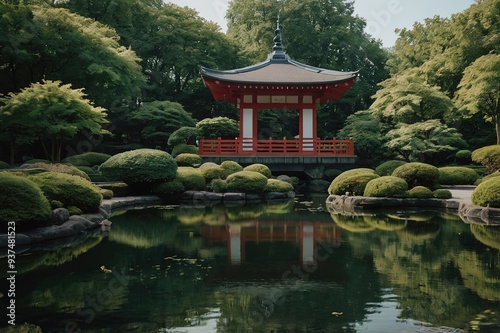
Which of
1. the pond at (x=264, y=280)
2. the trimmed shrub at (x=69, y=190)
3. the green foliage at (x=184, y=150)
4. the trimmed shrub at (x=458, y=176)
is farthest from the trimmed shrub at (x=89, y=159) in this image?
the trimmed shrub at (x=458, y=176)

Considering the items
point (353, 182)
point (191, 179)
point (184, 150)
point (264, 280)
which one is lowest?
point (264, 280)

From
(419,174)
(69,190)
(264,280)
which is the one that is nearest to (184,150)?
(419,174)

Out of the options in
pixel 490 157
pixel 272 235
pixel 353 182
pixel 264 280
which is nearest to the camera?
pixel 264 280

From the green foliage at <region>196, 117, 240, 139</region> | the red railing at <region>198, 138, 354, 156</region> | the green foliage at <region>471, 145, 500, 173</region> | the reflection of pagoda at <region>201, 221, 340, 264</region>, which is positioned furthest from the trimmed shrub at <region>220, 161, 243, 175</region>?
the green foliage at <region>471, 145, 500, 173</region>

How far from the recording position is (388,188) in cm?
1392

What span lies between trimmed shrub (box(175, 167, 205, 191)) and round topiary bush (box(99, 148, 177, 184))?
808mm

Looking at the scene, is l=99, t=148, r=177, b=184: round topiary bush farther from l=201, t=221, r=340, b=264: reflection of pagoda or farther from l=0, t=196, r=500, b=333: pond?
l=201, t=221, r=340, b=264: reflection of pagoda

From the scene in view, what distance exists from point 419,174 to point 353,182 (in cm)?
215

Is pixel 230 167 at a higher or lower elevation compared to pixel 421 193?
higher

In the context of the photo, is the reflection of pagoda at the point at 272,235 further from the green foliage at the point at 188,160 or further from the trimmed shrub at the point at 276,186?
the green foliage at the point at 188,160

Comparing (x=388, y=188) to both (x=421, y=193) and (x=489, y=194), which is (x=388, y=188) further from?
(x=489, y=194)

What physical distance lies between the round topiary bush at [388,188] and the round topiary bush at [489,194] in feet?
8.92

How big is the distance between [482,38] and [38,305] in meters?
24.1

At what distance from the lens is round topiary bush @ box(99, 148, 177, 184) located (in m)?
15.5
